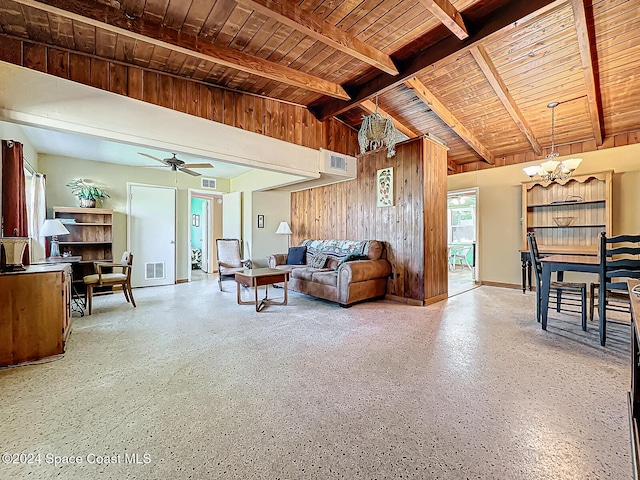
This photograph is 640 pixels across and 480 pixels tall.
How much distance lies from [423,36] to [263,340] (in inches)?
Answer: 143

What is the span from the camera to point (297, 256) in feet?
19.6

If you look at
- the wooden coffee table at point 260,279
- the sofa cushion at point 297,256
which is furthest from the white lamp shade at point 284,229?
the wooden coffee table at point 260,279

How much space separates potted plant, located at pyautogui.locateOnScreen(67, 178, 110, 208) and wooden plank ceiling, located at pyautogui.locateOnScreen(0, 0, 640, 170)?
126 inches

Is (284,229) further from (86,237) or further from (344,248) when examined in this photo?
(86,237)

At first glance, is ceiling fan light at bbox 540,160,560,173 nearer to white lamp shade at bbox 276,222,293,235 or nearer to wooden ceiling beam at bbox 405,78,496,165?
wooden ceiling beam at bbox 405,78,496,165

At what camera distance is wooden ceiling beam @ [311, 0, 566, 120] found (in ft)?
8.18

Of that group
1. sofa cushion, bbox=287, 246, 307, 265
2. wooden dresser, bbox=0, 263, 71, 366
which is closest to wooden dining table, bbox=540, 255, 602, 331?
sofa cushion, bbox=287, 246, 307, 265

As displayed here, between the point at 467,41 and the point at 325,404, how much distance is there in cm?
353

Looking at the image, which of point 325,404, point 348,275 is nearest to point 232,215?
point 348,275

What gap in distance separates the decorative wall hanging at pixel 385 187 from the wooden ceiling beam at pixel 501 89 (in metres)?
1.75

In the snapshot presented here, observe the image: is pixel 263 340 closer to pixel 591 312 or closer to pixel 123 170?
pixel 591 312

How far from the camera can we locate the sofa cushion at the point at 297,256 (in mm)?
5926

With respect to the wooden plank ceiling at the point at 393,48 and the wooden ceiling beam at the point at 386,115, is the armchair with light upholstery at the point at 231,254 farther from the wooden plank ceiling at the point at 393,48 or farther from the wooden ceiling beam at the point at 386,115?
the wooden ceiling beam at the point at 386,115

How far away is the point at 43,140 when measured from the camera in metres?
4.32
